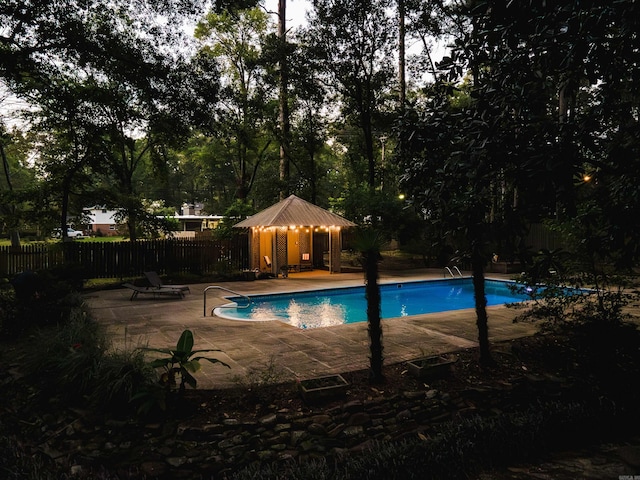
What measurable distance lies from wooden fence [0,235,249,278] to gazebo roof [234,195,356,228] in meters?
1.25

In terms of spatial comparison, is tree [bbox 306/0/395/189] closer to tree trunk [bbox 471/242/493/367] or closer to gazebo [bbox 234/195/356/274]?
gazebo [bbox 234/195/356/274]

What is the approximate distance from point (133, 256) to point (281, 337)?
9.27m

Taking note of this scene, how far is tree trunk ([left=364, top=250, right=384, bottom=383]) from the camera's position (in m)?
4.47

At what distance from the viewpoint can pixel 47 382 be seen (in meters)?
4.54

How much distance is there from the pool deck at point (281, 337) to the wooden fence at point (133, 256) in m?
3.68

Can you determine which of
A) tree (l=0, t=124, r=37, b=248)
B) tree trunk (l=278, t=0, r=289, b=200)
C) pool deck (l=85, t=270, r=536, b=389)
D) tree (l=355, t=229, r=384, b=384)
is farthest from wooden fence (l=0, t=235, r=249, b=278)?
tree (l=355, t=229, r=384, b=384)

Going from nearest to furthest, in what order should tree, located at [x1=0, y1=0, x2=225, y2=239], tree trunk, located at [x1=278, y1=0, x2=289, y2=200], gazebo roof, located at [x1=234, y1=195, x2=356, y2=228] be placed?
tree, located at [x1=0, y1=0, x2=225, y2=239], gazebo roof, located at [x1=234, y1=195, x2=356, y2=228], tree trunk, located at [x1=278, y1=0, x2=289, y2=200]

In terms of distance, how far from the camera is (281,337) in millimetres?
6438

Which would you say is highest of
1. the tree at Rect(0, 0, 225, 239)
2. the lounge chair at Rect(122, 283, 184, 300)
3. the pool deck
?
the tree at Rect(0, 0, 225, 239)

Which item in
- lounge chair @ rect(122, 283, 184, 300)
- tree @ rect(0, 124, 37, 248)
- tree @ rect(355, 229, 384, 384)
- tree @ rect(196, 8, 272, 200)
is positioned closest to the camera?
tree @ rect(355, 229, 384, 384)

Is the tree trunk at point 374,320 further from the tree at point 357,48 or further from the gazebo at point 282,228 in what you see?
the tree at point 357,48

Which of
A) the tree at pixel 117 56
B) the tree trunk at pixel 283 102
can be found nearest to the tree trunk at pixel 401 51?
the tree trunk at pixel 283 102

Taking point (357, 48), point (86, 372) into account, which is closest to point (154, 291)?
point (86, 372)

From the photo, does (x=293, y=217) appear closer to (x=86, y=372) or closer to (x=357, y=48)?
(x=357, y=48)
